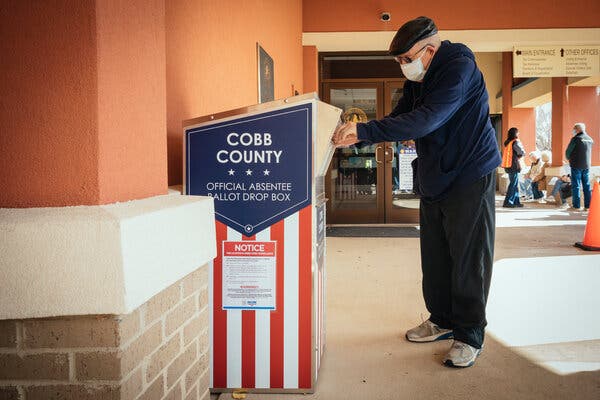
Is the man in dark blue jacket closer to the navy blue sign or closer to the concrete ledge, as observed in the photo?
the navy blue sign

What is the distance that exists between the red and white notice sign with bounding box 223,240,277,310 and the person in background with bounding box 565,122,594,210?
856cm

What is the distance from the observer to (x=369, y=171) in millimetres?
7203

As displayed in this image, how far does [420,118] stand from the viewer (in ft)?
6.95

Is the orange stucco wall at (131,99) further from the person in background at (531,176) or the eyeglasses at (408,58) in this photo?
the person in background at (531,176)

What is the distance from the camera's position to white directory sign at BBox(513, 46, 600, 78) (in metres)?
6.56

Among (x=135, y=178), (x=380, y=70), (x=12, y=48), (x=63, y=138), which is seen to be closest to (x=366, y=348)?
(x=135, y=178)

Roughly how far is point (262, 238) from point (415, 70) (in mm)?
1087

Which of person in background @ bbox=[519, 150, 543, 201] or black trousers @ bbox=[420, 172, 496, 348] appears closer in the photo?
black trousers @ bbox=[420, 172, 496, 348]

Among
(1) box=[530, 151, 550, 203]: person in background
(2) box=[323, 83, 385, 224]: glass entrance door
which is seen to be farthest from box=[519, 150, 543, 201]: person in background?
(2) box=[323, 83, 385, 224]: glass entrance door

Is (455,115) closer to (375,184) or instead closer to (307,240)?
(307,240)

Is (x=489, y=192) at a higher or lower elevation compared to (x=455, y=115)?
lower

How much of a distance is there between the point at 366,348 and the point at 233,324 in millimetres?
805

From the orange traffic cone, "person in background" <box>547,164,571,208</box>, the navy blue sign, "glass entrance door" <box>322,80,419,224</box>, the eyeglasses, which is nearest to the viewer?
the navy blue sign

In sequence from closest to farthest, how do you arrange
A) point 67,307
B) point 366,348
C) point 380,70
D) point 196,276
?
point 67,307 < point 196,276 < point 366,348 < point 380,70
